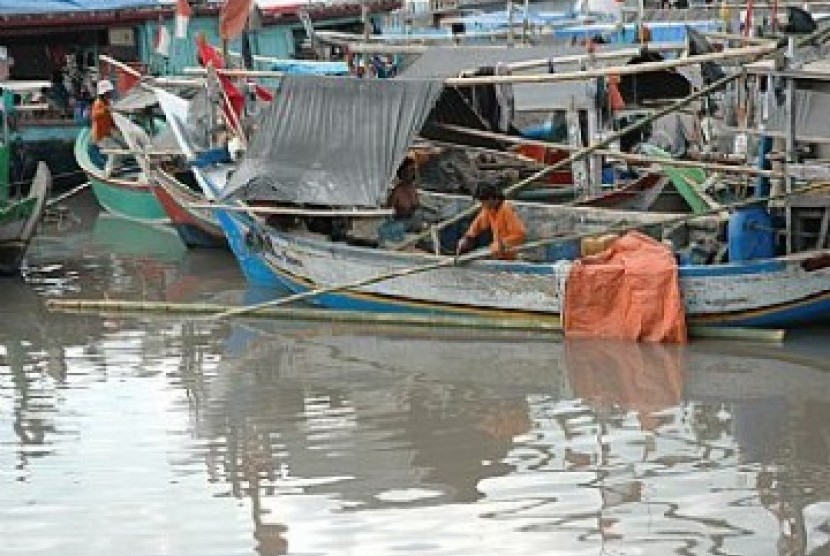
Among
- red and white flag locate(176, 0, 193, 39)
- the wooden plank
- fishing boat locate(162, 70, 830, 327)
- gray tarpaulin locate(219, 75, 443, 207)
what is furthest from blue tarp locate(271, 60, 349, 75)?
the wooden plank

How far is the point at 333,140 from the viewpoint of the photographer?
12.3m

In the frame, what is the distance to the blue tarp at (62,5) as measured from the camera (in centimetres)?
2436

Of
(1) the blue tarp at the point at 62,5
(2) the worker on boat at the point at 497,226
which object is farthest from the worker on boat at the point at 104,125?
(2) the worker on boat at the point at 497,226

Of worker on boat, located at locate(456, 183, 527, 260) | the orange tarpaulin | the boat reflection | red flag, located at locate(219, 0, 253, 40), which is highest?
red flag, located at locate(219, 0, 253, 40)

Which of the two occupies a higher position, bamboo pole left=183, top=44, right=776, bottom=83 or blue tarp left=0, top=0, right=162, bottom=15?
blue tarp left=0, top=0, right=162, bottom=15

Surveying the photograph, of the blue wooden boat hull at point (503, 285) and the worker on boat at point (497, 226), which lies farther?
the worker on boat at point (497, 226)

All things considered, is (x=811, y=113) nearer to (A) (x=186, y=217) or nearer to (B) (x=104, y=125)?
(A) (x=186, y=217)

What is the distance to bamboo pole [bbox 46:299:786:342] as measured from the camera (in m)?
11.0

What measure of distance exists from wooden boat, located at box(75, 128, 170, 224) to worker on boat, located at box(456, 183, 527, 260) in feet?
22.5

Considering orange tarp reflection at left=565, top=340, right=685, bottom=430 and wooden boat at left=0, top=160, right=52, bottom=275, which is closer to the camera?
orange tarp reflection at left=565, top=340, right=685, bottom=430

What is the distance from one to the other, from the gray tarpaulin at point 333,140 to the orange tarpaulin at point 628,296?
1779 mm

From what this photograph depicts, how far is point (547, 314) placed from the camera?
37.6 feet

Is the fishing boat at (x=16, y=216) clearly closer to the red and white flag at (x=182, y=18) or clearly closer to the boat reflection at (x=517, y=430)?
the red and white flag at (x=182, y=18)

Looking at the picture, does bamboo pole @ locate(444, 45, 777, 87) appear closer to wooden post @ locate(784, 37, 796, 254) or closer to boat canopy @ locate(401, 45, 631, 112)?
wooden post @ locate(784, 37, 796, 254)
